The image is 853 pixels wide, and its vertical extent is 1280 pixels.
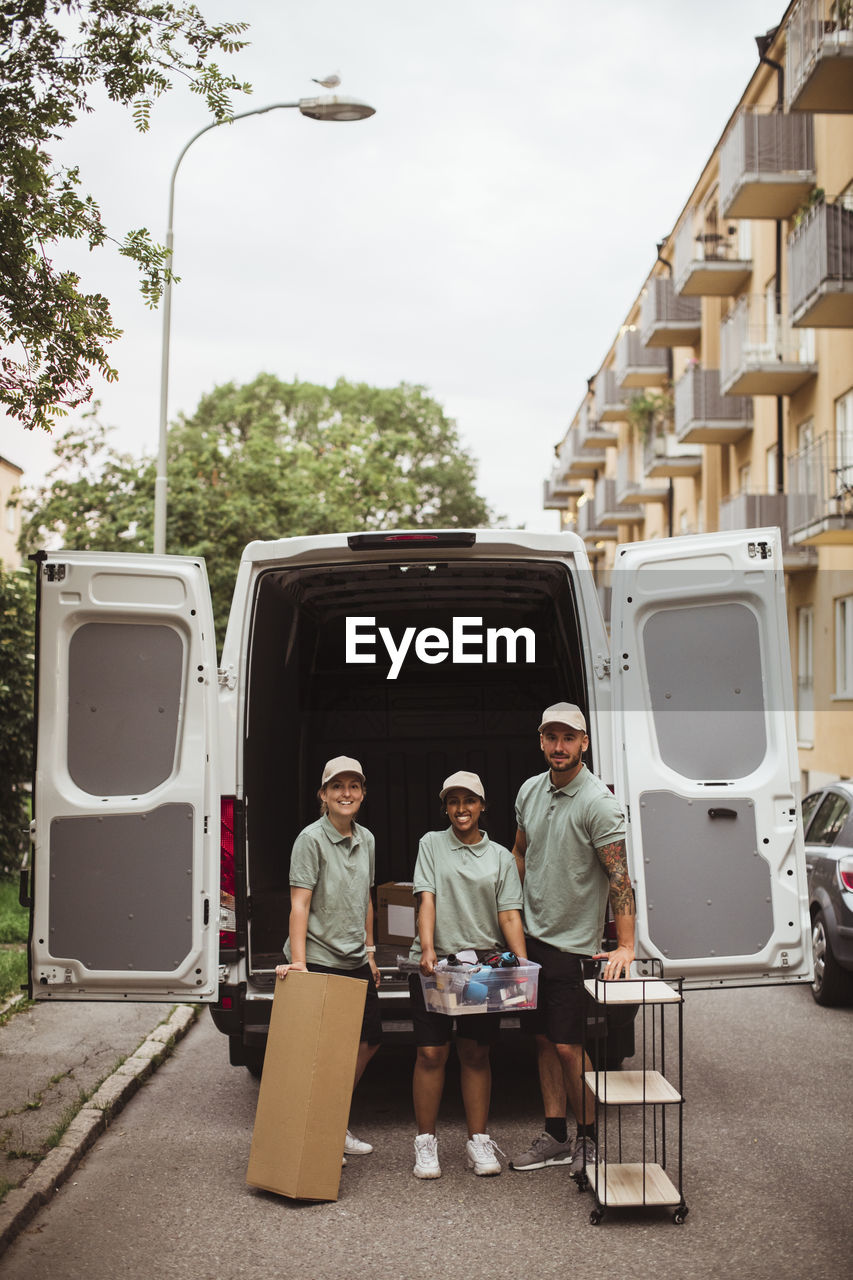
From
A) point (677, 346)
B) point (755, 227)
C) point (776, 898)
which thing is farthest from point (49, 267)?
point (677, 346)

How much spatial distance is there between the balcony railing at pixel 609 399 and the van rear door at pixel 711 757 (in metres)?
36.4

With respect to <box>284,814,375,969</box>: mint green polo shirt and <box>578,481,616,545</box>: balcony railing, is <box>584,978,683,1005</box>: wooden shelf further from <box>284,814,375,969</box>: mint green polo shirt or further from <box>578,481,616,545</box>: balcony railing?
<box>578,481,616,545</box>: balcony railing

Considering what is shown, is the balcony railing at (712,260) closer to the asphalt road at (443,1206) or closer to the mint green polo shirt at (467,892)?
the asphalt road at (443,1206)

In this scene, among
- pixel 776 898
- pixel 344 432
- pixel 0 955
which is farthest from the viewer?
Result: pixel 344 432

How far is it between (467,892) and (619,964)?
2.23 feet

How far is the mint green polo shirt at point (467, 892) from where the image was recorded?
5.72m

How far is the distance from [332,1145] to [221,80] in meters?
4.27

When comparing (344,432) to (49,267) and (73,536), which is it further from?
(49,267)

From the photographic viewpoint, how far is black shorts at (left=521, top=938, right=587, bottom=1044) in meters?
5.64

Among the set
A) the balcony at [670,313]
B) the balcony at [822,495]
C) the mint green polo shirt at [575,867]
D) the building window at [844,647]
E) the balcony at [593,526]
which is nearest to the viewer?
the mint green polo shirt at [575,867]

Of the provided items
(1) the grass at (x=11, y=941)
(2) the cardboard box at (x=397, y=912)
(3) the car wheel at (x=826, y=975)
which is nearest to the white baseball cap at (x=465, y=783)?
(2) the cardboard box at (x=397, y=912)

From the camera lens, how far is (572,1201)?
5.28m

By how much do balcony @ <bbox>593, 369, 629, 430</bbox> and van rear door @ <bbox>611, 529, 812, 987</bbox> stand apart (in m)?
36.3

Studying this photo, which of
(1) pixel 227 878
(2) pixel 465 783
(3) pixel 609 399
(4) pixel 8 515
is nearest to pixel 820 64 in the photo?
(2) pixel 465 783
